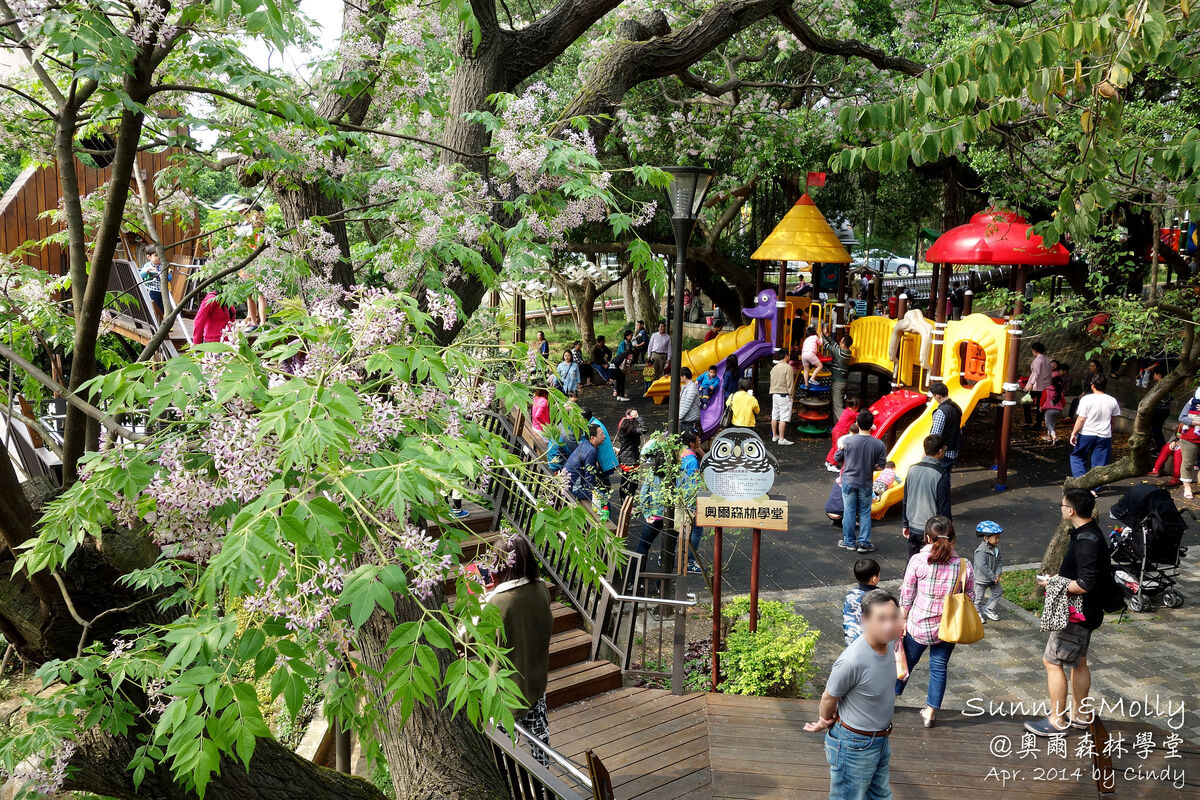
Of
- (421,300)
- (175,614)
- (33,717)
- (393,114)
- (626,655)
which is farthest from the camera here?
(393,114)

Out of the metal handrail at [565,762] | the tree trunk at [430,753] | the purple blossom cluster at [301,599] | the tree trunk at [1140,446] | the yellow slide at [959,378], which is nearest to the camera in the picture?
the purple blossom cluster at [301,599]

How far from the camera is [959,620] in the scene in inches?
243

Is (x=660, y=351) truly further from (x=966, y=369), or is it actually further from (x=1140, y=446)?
(x=1140, y=446)

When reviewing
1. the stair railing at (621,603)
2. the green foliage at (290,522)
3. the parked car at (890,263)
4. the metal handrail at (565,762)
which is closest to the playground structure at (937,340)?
the stair railing at (621,603)

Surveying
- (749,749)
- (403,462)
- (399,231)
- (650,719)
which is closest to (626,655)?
(650,719)

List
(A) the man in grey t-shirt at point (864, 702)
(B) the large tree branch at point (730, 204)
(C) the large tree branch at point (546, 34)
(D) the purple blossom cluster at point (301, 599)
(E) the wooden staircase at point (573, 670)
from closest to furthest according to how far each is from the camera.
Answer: (D) the purple blossom cluster at point (301, 599)
(A) the man in grey t-shirt at point (864, 702)
(C) the large tree branch at point (546, 34)
(E) the wooden staircase at point (573, 670)
(B) the large tree branch at point (730, 204)

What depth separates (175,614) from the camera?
162 inches

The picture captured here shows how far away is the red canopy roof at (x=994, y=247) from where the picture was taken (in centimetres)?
1383

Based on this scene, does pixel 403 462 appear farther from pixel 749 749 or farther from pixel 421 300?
pixel 749 749

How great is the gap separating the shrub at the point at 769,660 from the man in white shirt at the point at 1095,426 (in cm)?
718

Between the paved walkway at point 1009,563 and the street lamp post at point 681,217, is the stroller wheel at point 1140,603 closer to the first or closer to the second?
the paved walkway at point 1009,563

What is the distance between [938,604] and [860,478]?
444 centimetres

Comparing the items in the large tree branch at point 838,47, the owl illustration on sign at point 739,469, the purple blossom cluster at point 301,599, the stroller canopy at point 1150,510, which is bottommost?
the stroller canopy at point 1150,510

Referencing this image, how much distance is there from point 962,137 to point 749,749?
411 cm
